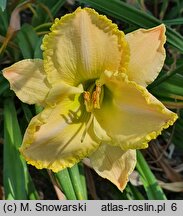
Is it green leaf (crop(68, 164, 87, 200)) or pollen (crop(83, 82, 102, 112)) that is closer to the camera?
pollen (crop(83, 82, 102, 112))

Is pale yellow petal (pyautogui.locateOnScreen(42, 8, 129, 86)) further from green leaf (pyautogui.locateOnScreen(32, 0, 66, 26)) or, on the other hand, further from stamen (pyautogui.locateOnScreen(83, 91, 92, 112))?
green leaf (pyautogui.locateOnScreen(32, 0, 66, 26))

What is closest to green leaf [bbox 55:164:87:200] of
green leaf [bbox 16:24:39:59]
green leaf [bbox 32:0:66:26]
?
green leaf [bbox 16:24:39:59]

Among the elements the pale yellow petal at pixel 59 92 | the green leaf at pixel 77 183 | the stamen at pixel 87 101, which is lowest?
the green leaf at pixel 77 183

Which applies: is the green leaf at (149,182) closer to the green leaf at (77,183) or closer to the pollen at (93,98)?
the green leaf at (77,183)

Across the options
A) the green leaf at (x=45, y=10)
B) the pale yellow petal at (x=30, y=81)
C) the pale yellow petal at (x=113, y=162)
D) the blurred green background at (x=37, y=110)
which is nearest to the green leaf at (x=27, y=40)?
the blurred green background at (x=37, y=110)

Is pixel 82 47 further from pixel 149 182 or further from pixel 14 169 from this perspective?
pixel 149 182

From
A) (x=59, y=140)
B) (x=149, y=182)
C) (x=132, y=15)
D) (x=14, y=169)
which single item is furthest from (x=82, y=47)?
(x=149, y=182)
